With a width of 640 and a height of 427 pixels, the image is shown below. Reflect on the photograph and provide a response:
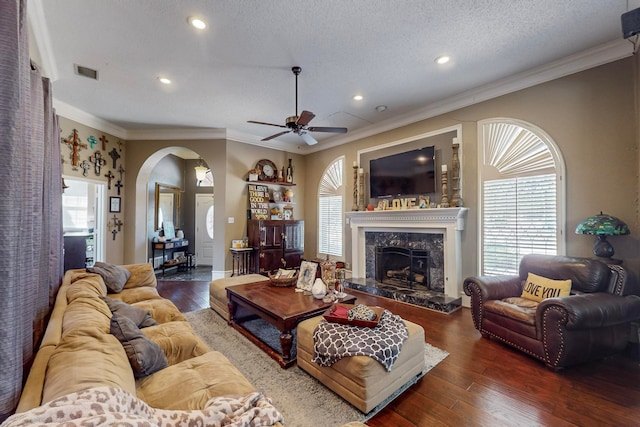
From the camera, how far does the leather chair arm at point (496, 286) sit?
2928 mm

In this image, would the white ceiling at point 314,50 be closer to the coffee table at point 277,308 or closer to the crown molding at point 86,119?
the crown molding at point 86,119

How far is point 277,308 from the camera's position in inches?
101

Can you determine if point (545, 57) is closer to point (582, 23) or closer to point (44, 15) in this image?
point (582, 23)

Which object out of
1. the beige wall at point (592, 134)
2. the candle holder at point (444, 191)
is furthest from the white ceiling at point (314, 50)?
the candle holder at point (444, 191)

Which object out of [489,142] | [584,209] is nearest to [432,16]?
[489,142]

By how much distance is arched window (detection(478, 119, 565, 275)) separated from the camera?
3.25 metres

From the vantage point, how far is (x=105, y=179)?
5168 millimetres

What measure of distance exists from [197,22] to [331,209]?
428 cm

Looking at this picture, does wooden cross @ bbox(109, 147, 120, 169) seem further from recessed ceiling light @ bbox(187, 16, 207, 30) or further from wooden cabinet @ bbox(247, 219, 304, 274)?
recessed ceiling light @ bbox(187, 16, 207, 30)

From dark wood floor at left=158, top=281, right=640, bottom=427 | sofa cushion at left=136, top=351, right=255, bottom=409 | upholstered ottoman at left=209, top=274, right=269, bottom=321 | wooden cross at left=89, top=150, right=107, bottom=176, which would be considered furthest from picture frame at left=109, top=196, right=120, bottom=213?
dark wood floor at left=158, top=281, right=640, bottom=427

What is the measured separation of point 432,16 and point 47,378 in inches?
139

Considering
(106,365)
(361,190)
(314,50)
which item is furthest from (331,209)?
(106,365)

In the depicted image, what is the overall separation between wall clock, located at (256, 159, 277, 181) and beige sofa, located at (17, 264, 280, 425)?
13.6 feet

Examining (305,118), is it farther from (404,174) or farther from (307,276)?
(404,174)
